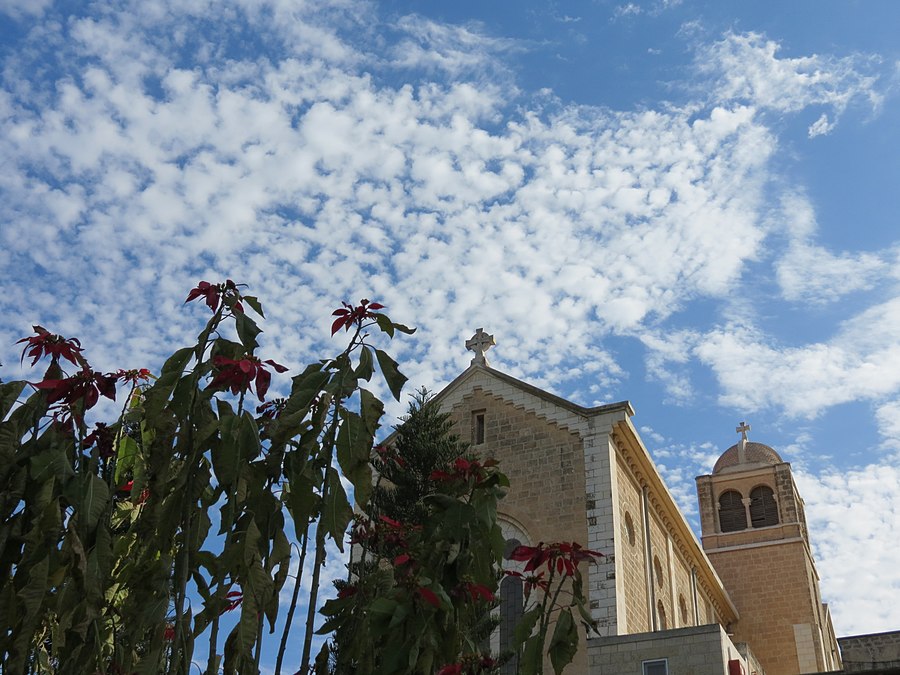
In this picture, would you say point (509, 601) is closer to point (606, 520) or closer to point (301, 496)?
point (606, 520)

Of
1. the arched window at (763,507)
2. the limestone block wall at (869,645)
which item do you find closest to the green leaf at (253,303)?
the limestone block wall at (869,645)

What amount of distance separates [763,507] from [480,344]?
854 inches

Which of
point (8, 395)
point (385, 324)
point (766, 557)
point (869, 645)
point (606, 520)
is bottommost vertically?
point (8, 395)

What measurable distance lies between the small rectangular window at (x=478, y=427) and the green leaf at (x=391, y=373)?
19.2m

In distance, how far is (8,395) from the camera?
537 cm

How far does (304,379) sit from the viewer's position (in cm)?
546

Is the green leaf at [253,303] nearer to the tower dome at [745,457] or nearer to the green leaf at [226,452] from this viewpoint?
the green leaf at [226,452]

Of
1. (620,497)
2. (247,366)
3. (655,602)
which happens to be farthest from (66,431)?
(655,602)

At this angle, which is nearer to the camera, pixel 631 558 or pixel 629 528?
pixel 631 558

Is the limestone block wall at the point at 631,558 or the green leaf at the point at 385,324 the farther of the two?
the limestone block wall at the point at 631,558

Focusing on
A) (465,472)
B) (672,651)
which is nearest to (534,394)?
(672,651)

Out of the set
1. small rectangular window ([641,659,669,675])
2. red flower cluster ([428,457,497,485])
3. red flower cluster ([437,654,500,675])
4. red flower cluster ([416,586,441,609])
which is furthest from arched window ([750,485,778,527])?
red flower cluster ([416,586,441,609])

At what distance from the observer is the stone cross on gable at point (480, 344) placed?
26223 millimetres

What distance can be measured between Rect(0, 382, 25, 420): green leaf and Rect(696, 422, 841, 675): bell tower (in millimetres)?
35883
